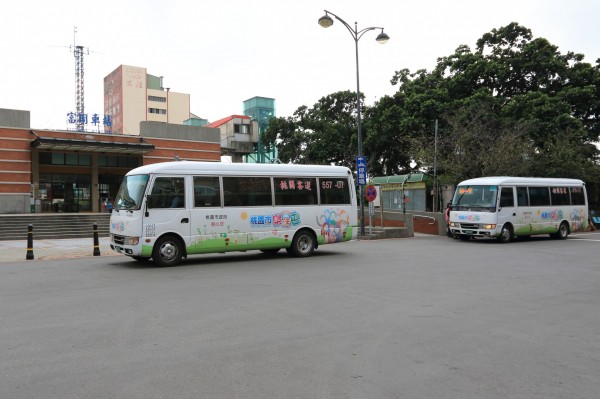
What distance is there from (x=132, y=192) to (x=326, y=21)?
40.8 ft

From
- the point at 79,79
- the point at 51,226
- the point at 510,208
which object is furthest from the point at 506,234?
the point at 79,79

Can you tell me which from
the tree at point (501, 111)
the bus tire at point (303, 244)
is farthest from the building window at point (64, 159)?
the bus tire at point (303, 244)

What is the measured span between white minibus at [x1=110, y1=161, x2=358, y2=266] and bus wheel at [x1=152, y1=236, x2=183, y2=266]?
2cm

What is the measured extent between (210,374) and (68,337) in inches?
85.7

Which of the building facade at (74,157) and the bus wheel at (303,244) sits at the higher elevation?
the building facade at (74,157)

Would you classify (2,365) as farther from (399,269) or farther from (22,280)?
(399,269)

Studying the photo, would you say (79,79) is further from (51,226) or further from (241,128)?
(51,226)

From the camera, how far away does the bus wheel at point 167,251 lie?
12039 millimetres

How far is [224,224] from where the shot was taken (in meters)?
13.0

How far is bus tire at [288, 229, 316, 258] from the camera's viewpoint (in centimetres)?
1434

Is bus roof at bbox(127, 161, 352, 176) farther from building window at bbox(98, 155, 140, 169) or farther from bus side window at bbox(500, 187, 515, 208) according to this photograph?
building window at bbox(98, 155, 140, 169)

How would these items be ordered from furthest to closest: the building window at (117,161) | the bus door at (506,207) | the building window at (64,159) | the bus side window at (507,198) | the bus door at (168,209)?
the building window at (117,161)
the building window at (64,159)
the bus side window at (507,198)
the bus door at (506,207)
the bus door at (168,209)

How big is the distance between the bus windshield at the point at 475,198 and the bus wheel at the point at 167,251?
1253cm

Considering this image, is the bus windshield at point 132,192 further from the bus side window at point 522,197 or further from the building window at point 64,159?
the building window at point 64,159
